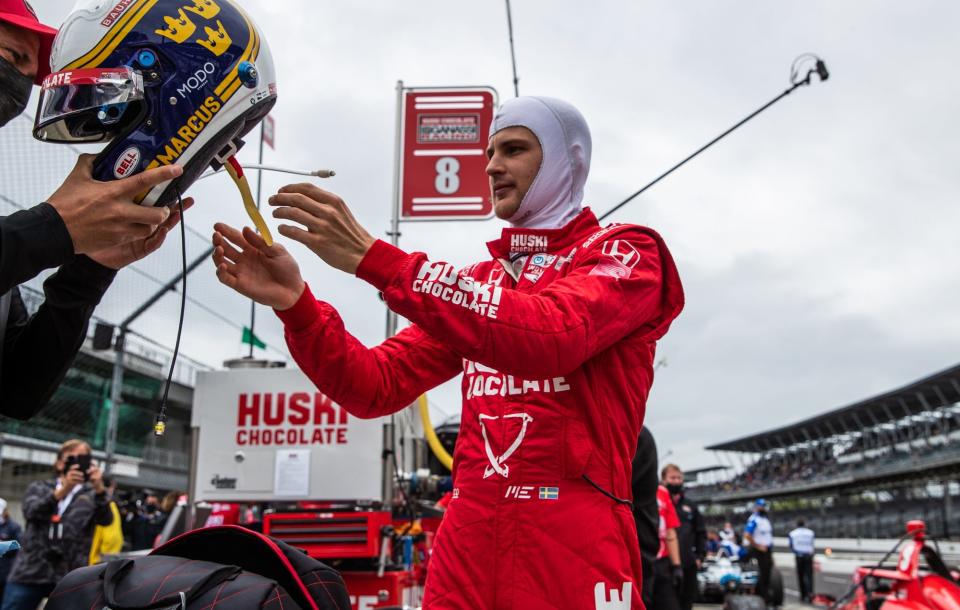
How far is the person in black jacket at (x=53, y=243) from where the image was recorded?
125 centimetres

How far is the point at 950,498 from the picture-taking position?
1157 inches

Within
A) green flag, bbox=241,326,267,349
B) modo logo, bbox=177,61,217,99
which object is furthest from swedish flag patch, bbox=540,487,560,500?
green flag, bbox=241,326,267,349

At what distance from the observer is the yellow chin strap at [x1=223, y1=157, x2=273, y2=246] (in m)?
1.54

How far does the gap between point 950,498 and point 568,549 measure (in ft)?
108

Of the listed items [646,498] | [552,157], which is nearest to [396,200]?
[646,498]

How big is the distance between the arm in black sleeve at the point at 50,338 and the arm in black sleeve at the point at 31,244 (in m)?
0.50

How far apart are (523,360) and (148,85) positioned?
75cm

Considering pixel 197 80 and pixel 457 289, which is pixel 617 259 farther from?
pixel 197 80

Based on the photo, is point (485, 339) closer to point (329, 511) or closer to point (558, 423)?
point (558, 423)

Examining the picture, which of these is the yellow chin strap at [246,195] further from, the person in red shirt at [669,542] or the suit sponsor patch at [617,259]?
the person in red shirt at [669,542]

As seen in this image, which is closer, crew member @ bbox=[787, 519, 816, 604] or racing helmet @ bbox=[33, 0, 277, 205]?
racing helmet @ bbox=[33, 0, 277, 205]

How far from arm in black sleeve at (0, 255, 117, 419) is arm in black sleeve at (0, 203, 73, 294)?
50cm

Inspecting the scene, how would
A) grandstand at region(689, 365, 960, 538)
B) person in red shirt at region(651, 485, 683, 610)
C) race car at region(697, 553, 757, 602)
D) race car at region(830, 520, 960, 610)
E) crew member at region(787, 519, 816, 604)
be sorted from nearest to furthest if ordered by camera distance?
1. race car at region(830, 520, 960, 610)
2. person in red shirt at region(651, 485, 683, 610)
3. race car at region(697, 553, 757, 602)
4. crew member at region(787, 519, 816, 604)
5. grandstand at region(689, 365, 960, 538)

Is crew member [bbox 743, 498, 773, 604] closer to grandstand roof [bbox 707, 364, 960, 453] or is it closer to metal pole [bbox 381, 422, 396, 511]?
metal pole [bbox 381, 422, 396, 511]
